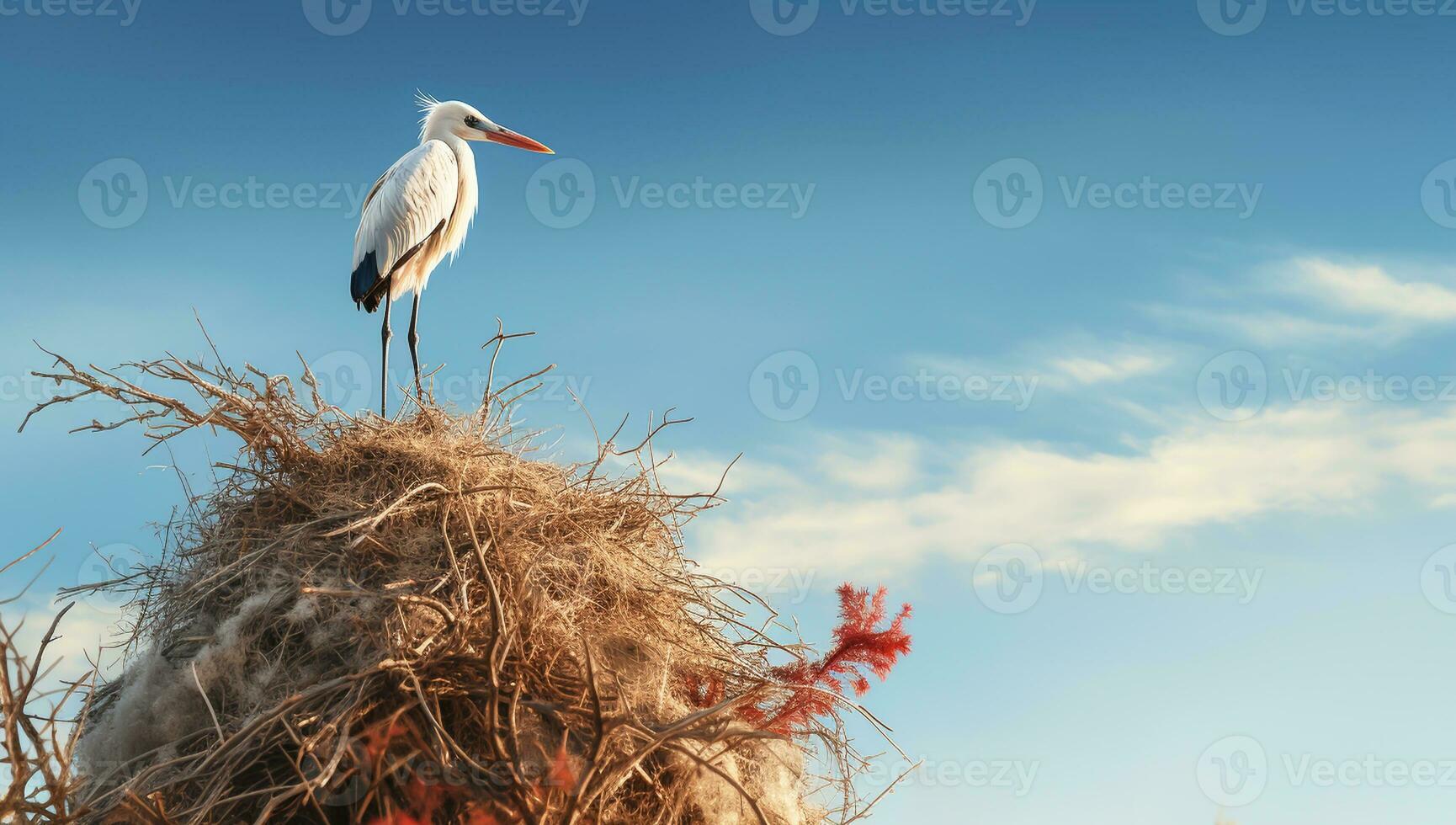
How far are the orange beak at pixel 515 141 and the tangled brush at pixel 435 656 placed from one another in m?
4.72

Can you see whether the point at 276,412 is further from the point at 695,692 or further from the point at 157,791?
the point at 695,692

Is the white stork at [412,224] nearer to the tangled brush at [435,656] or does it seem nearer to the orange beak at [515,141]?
the orange beak at [515,141]

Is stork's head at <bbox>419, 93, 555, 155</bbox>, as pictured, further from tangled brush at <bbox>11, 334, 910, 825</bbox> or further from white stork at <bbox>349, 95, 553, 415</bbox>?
tangled brush at <bbox>11, 334, 910, 825</bbox>

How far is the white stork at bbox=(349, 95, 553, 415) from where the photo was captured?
848 cm

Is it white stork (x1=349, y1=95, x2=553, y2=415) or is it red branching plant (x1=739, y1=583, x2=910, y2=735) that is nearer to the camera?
red branching plant (x1=739, y1=583, x2=910, y2=735)

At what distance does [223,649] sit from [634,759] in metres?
1.87

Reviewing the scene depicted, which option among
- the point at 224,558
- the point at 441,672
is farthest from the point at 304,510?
the point at 441,672

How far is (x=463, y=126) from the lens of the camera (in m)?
9.70

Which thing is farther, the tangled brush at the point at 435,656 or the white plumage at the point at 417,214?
the white plumage at the point at 417,214

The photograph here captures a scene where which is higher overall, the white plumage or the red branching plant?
the white plumage

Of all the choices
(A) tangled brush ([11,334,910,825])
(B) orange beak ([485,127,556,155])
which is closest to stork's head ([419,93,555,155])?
(B) orange beak ([485,127,556,155])

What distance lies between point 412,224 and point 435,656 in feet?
17.0

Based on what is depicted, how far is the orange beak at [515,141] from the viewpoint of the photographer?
980cm

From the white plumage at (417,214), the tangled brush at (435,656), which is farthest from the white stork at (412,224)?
the tangled brush at (435,656)
